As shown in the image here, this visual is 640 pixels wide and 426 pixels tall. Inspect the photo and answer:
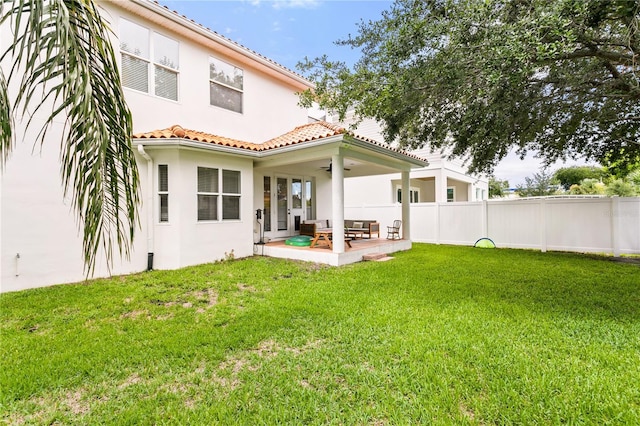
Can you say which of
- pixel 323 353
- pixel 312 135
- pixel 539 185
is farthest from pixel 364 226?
pixel 539 185

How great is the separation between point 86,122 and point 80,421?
2552 mm

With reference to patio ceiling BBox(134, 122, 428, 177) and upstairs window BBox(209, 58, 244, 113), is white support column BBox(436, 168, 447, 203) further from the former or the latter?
upstairs window BBox(209, 58, 244, 113)

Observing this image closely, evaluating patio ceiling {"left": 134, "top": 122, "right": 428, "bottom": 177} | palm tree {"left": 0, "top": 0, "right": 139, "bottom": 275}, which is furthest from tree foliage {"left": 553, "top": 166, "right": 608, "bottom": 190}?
palm tree {"left": 0, "top": 0, "right": 139, "bottom": 275}

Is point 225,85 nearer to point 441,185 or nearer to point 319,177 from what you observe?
point 319,177

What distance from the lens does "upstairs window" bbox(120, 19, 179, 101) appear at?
793 centimetres

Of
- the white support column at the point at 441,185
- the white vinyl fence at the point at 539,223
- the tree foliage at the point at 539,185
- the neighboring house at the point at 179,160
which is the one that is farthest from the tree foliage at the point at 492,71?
the tree foliage at the point at 539,185

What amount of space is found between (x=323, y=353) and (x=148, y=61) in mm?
8995

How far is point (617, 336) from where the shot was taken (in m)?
4.04

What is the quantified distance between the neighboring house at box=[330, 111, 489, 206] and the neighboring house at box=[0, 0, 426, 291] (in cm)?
601

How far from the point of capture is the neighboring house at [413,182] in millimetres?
16578

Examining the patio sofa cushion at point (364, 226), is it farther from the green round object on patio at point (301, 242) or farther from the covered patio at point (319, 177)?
the green round object on patio at point (301, 242)

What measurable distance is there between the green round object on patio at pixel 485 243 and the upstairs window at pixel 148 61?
12376mm

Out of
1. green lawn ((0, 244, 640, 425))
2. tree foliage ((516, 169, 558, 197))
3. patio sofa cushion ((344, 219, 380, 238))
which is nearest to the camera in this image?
green lawn ((0, 244, 640, 425))

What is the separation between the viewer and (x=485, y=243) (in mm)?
12180
